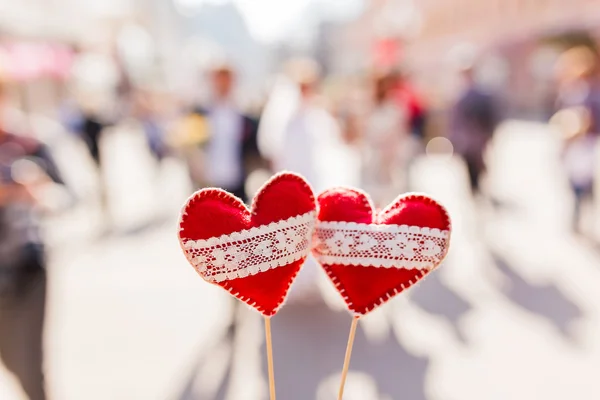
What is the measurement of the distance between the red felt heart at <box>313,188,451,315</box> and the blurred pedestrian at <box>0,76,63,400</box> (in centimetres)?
123

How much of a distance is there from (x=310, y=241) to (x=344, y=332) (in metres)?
2.39

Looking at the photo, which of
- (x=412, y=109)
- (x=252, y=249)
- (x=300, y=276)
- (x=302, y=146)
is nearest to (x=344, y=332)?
(x=300, y=276)

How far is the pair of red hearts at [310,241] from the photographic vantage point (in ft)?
4.88

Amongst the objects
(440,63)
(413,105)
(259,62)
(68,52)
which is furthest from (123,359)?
(259,62)

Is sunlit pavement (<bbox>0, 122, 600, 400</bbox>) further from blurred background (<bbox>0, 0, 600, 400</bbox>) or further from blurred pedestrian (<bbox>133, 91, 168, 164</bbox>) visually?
blurred pedestrian (<bbox>133, 91, 168, 164</bbox>)

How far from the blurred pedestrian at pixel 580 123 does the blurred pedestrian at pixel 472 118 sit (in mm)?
674

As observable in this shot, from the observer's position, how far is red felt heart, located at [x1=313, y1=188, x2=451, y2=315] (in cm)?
160

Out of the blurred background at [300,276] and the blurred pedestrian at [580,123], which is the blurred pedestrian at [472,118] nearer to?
the blurred background at [300,276]

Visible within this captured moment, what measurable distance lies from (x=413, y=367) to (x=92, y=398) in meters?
1.81

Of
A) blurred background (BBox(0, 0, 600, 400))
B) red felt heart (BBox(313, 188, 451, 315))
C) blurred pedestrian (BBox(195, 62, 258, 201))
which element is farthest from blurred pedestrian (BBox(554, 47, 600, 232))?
red felt heart (BBox(313, 188, 451, 315))

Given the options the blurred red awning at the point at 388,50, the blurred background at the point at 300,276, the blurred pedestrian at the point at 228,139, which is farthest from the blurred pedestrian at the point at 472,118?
the blurred red awning at the point at 388,50

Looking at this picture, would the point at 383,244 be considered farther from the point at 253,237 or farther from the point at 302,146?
the point at 302,146

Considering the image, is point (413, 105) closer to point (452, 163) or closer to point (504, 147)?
point (452, 163)

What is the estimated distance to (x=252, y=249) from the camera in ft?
5.02
